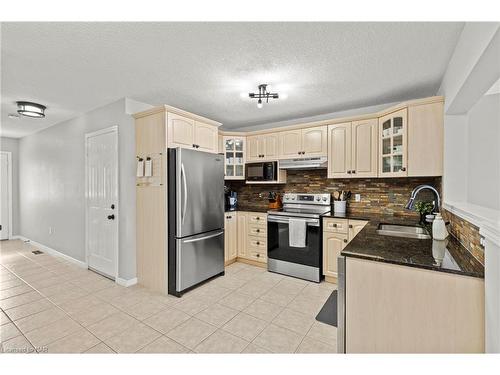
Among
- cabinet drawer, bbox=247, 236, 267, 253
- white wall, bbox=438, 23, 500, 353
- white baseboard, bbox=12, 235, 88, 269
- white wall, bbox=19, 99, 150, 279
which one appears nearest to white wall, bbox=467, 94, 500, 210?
white wall, bbox=438, 23, 500, 353

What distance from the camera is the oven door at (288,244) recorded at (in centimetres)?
312

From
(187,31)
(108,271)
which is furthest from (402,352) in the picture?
(108,271)

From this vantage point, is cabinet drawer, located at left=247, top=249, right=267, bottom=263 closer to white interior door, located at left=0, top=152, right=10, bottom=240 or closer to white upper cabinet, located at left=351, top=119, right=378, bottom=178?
white upper cabinet, located at left=351, top=119, right=378, bottom=178

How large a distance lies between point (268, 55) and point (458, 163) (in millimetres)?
2065

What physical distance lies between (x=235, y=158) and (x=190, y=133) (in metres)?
1.19

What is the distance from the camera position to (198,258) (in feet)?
9.67

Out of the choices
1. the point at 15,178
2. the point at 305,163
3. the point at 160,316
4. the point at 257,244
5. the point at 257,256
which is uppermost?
the point at 305,163

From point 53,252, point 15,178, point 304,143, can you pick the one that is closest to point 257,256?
point 304,143

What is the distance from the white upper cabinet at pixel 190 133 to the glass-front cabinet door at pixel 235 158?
66 cm

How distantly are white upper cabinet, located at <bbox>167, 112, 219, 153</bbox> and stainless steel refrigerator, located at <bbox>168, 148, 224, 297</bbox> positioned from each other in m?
0.18

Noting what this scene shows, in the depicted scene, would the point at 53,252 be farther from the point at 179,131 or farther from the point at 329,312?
the point at 329,312

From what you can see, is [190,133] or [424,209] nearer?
[424,209]

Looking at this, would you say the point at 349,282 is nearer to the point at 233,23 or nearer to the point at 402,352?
the point at 402,352

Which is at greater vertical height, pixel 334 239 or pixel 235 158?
pixel 235 158
